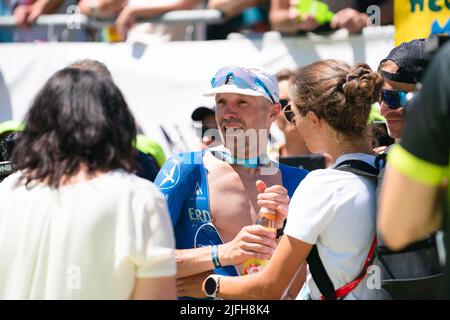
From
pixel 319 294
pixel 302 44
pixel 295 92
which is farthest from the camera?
pixel 302 44

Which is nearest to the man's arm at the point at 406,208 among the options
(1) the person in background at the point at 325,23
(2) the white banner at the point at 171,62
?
(2) the white banner at the point at 171,62

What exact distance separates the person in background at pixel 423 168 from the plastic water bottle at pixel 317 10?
3.61 m

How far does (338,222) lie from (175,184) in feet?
3.31

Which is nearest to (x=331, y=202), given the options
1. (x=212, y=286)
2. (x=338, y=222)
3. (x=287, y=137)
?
(x=338, y=222)

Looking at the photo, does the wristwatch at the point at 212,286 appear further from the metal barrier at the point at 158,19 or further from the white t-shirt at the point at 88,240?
the metal barrier at the point at 158,19

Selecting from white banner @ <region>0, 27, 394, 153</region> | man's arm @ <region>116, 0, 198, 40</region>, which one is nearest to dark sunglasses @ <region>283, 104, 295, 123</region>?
white banner @ <region>0, 27, 394, 153</region>

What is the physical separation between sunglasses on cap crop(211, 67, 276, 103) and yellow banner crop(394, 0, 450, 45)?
1.43 metres

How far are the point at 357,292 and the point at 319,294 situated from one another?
0.15 m

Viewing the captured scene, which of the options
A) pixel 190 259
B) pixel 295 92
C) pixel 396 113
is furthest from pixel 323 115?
pixel 190 259

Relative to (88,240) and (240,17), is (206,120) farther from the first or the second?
(88,240)

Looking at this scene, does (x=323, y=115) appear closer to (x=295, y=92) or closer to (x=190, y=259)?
(x=295, y=92)

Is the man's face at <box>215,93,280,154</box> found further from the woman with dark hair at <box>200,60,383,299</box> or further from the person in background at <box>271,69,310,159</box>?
the person in background at <box>271,69,310,159</box>

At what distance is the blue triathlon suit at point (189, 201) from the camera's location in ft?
12.5

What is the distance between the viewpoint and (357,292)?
2.99 meters
